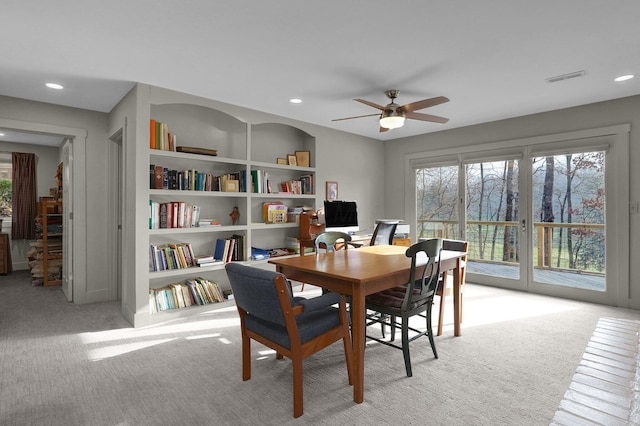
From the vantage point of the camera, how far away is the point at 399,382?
2311 millimetres

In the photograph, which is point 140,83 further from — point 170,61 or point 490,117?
point 490,117

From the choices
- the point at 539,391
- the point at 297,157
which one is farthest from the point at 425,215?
the point at 539,391

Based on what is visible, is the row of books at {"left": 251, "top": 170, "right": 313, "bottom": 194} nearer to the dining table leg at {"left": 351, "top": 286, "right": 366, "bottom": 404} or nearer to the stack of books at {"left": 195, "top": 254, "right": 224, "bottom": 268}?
the stack of books at {"left": 195, "top": 254, "right": 224, "bottom": 268}

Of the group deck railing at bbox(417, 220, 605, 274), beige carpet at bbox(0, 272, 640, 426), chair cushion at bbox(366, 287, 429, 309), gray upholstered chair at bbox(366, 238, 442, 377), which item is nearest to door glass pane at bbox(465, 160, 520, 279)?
deck railing at bbox(417, 220, 605, 274)

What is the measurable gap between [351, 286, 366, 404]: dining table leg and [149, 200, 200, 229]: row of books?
98.0 inches

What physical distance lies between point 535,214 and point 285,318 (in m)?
4.26

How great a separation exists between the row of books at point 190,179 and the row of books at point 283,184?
0.17 m

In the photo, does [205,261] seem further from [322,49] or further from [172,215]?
[322,49]

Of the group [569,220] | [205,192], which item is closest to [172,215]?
[205,192]

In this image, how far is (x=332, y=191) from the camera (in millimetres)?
5410

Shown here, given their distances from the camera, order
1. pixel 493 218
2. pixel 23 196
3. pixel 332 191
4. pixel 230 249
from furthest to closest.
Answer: pixel 23 196 → pixel 332 191 → pixel 493 218 → pixel 230 249

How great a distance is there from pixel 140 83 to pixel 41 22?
111 centimetres

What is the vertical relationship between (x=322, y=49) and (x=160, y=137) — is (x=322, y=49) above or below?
above

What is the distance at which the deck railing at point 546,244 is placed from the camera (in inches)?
167
